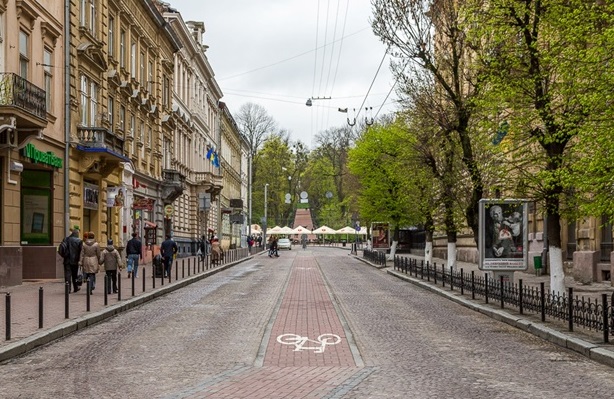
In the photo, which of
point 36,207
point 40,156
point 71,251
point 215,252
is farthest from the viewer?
point 215,252

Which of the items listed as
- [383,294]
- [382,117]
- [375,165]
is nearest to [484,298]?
[383,294]

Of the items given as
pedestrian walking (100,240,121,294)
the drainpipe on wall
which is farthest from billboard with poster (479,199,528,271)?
the drainpipe on wall

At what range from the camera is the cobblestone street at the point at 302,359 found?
9.01 m

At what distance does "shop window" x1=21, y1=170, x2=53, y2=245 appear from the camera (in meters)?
25.9

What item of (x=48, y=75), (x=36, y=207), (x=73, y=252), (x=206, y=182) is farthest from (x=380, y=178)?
(x=73, y=252)

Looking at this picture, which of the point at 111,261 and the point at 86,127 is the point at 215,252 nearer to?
the point at 86,127

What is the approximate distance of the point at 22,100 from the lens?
22.2 m

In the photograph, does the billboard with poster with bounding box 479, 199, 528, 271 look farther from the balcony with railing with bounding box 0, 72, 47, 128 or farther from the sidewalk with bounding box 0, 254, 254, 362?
the balcony with railing with bounding box 0, 72, 47, 128

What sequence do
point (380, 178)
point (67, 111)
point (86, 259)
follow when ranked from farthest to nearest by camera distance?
point (380, 178) → point (67, 111) → point (86, 259)

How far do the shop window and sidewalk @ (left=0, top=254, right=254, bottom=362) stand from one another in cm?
151

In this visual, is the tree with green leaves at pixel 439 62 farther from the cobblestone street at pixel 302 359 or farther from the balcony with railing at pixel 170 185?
the balcony with railing at pixel 170 185

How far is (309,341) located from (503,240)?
9.93m

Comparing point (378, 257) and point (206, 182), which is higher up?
point (206, 182)

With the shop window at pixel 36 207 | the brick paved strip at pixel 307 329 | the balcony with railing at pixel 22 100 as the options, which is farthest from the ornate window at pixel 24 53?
the brick paved strip at pixel 307 329
